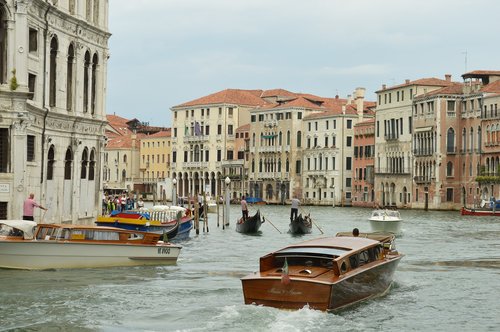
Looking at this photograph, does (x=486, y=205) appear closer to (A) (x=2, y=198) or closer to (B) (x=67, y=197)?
(B) (x=67, y=197)

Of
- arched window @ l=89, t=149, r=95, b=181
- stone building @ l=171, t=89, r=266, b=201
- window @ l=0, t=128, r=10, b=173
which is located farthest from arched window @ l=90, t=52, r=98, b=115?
stone building @ l=171, t=89, r=266, b=201

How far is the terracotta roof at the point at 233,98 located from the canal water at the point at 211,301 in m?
72.2

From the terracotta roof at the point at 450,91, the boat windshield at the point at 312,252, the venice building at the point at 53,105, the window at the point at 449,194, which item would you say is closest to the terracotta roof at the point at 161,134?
the terracotta roof at the point at 450,91

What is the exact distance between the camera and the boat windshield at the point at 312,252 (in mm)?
15878

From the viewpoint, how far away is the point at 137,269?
20609 mm

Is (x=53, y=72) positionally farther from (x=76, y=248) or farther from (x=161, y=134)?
(x=161, y=134)

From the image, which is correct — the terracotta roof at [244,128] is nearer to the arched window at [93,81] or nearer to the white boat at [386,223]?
the white boat at [386,223]

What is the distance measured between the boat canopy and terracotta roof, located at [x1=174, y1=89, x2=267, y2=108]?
7742 cm

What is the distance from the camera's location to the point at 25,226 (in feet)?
62.8

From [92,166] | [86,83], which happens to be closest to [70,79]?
[86,83]

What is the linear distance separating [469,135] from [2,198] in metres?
52.6

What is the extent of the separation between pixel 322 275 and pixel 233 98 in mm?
82620

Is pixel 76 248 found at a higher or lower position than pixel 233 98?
lower

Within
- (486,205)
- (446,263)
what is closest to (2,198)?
(446,263)
